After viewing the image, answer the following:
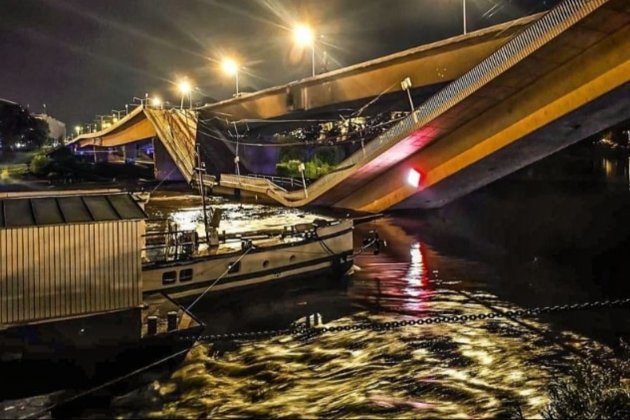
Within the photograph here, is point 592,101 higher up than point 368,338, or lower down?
higher up

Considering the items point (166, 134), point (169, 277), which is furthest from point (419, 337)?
point (166, 134)

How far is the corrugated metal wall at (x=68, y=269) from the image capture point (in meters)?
12.6

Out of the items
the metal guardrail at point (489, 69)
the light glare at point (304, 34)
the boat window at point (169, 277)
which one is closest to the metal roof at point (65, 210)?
the boat window at point (169, 277)

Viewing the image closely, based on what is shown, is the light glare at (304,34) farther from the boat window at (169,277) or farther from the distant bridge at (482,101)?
the boat window at (169,277)

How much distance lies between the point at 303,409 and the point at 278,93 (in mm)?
44182

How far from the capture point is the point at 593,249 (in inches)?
1071

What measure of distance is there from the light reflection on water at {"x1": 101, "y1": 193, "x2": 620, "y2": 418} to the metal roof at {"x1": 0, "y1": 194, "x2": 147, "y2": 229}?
163 inches

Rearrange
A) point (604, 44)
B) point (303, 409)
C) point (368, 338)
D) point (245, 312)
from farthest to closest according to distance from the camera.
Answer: point (604, 44), point (245, 312), point (368, 338), point (303, 409)

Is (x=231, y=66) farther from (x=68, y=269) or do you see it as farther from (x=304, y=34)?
(x=68, y=269)

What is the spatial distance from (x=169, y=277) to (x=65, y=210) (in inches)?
185

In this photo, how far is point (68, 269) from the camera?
1311 centimetres

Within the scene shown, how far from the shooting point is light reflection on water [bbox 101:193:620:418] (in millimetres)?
11023

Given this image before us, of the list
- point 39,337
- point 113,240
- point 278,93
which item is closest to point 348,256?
point 113,240

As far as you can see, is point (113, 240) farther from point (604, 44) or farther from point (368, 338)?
point (604, 44)
